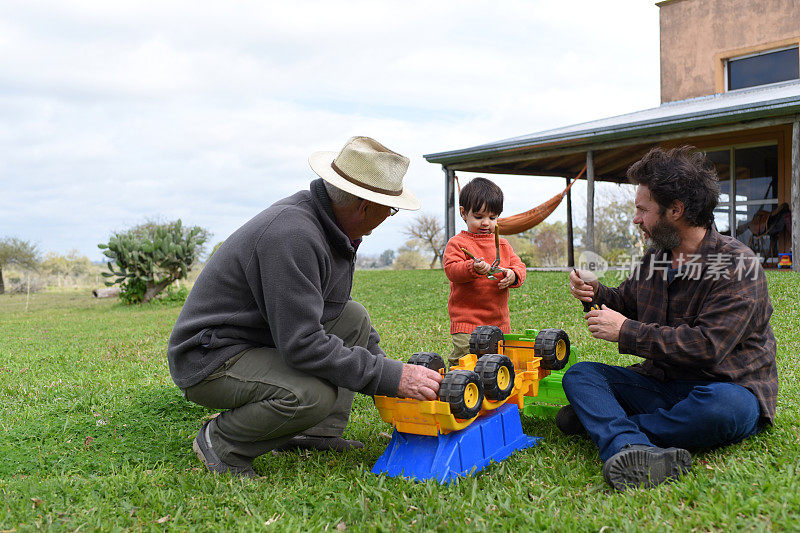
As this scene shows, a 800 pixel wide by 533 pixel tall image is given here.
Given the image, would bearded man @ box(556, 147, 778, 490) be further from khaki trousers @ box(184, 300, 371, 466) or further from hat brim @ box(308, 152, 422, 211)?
khaki trousers @ box(184, 300, 371, 466)

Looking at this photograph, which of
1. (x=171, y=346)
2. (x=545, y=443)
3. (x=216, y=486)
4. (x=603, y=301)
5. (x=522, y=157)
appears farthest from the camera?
(x=522, y=157)

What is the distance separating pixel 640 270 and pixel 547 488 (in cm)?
120

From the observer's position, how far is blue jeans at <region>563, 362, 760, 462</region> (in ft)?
7.97

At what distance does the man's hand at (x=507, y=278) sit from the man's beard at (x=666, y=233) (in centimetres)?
118

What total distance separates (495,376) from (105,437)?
1.93 meters

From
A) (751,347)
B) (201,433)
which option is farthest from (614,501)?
(201,433)

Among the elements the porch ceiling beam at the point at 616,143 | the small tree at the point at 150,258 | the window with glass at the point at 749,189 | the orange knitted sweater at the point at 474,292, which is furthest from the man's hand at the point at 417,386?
the window with glass at the point at 749,189

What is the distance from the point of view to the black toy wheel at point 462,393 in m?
2.38

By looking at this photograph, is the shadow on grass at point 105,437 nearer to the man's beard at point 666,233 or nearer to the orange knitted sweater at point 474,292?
the orange knitted sweater at point 474,292

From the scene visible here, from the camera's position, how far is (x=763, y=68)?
15.0 metres

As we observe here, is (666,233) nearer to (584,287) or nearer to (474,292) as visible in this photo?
(584,287)

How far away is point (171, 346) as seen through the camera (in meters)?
2.66

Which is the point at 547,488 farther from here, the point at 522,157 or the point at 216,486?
the point at 522,157

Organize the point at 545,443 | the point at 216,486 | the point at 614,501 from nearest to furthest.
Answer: the point at 614,501 < the point at 216,486 < the point at 545,443
